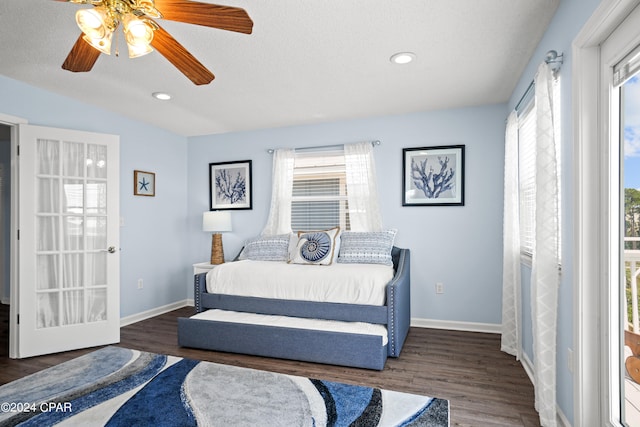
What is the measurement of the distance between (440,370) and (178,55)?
282 cm

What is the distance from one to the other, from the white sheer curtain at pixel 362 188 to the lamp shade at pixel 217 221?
162 cm

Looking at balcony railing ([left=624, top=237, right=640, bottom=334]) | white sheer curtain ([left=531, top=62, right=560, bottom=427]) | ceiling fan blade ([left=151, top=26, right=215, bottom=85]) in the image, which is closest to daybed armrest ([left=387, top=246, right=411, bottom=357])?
white sheer curtain ([left=531, top=62, right=560, bottom=427])

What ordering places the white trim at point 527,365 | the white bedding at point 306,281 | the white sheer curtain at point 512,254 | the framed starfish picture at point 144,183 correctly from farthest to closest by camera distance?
the framed starfish picture at point 144,183
the white bedding at point 306,281
the white sheer curtain at point 512,254
the white trim at point 527,365

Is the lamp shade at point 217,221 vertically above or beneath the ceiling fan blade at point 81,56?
beneath

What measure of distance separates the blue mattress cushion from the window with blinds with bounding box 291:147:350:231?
45 cm

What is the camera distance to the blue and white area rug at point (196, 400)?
1.93 metres

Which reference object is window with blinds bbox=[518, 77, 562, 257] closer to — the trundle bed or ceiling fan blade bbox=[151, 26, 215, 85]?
the trundle bed

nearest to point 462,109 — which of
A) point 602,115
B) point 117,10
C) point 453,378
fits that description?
point 602,115

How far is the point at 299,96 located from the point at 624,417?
3.21 metres

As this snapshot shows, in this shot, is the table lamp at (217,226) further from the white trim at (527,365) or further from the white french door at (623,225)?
the white french door at (623,225)

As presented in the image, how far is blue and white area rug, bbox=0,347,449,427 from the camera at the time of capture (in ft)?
6.33

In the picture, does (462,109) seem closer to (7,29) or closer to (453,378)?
(453,378)

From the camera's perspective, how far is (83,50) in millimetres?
1818

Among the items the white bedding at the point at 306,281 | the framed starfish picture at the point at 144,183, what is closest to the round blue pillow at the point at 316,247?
the white bedding at the point at 306,281
